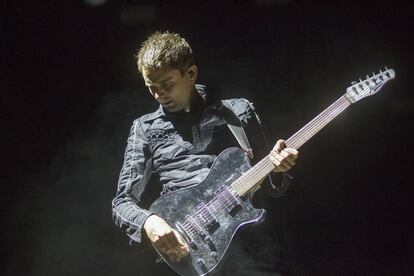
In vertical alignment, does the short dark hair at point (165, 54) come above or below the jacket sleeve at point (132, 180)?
above

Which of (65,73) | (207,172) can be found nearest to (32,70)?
(65,73)

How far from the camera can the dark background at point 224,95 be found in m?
2.61

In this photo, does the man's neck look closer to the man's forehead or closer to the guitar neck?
the man's forehead

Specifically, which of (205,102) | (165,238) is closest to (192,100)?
(205,102)

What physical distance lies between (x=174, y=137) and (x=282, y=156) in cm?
42

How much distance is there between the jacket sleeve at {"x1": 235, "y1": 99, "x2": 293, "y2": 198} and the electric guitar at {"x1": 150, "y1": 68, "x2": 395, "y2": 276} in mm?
114

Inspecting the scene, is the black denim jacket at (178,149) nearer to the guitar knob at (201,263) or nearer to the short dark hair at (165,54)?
the short dark hair at (165,54)

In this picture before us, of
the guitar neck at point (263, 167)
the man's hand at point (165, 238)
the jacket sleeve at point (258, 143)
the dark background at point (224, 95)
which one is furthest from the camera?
the dark background at point (224, 95)

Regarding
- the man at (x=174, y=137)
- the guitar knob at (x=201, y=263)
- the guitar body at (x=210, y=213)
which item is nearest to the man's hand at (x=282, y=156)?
the man at (x=174, y=137)

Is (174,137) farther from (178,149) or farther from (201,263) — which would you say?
(201,263)

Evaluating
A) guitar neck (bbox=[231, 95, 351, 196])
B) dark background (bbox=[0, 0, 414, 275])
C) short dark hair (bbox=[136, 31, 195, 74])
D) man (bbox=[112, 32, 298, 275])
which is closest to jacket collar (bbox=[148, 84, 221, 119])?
man (bbox=[112, 32, 298, 275])

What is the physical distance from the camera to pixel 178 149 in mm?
2133

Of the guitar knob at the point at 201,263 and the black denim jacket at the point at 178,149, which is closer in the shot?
the guitar knob at the point at 201,263

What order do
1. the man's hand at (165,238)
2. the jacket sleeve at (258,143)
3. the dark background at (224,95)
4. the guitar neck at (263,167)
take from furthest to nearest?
the dark background at (224,95), the jacket sleeve at (258,143), the guitar neck at (263,167), the man's hand at (165,238)
